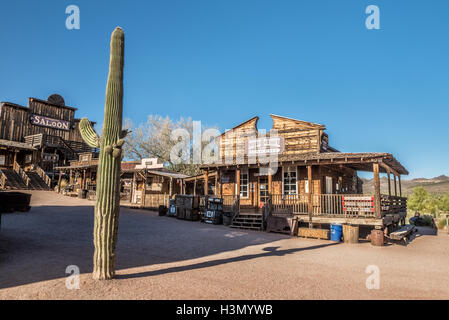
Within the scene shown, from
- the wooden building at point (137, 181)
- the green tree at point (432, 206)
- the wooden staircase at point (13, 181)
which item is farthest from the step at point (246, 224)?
the green tree at point (432, 206)

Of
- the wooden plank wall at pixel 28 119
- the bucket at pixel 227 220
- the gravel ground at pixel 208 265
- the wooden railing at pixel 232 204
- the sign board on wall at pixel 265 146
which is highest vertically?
the wooden plank wall at pixel 28 119

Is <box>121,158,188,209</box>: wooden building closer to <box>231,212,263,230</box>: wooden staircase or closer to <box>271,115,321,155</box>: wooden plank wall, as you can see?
<box>231,212,263,230</box>: wooden staircase

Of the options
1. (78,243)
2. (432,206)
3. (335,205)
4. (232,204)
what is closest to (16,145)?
(232,204)

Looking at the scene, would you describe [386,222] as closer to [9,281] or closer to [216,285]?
[216,285]

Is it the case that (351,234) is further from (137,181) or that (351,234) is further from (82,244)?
(137,181)

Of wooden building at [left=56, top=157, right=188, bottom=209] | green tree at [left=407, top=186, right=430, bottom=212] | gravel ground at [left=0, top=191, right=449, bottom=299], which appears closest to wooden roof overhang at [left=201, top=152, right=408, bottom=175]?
gravel ground at [left=0, top=191, right=449, bottom=299]

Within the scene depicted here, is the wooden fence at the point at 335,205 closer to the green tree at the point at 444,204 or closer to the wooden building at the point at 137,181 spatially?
the wooden building at the point at 137,181

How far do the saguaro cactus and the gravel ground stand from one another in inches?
18.5

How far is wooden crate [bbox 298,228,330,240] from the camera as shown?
496 inches

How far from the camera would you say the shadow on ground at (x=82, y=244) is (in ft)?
20.0

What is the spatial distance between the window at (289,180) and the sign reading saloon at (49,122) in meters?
28.9

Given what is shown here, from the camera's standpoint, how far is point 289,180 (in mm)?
16562

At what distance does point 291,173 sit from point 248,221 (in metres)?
3.79

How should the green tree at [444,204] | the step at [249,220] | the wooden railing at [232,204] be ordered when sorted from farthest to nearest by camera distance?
the green tree at [444,204]
the wooden railing at [232,204]
the step at [249,220]
